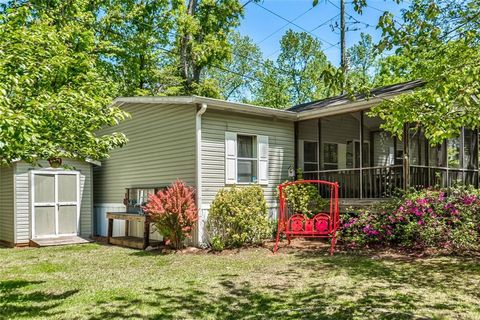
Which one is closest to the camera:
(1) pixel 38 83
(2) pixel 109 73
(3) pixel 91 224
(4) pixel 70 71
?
(1) pixel 38 83

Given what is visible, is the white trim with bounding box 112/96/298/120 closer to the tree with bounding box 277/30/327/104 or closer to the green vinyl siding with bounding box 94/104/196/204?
the green vinyl siding with bounding box 94/104/196/204

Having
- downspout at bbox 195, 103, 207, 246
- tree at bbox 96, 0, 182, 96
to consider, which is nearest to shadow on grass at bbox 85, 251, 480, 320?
downspout at bbox 195, 103, 207, 246

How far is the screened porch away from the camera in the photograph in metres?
10.6

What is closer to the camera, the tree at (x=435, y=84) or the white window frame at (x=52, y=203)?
the tree at (x=435, y=84)

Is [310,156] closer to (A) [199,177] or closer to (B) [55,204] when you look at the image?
(A) [199,177]

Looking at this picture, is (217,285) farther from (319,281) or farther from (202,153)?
(202,153)

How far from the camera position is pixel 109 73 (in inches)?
784

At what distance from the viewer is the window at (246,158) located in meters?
10.8

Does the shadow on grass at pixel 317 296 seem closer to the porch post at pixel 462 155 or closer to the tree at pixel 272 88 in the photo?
the porch post at pixel 462 155

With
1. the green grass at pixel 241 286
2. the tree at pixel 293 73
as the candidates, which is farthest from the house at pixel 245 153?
the tree at pixel 293 73

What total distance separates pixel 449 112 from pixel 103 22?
56.5 ft

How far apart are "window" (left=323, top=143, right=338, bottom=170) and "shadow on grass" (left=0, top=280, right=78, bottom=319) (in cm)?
981

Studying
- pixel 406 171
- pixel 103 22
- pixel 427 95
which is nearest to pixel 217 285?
pixel 427 95

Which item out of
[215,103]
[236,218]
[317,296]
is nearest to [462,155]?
[236,218]
